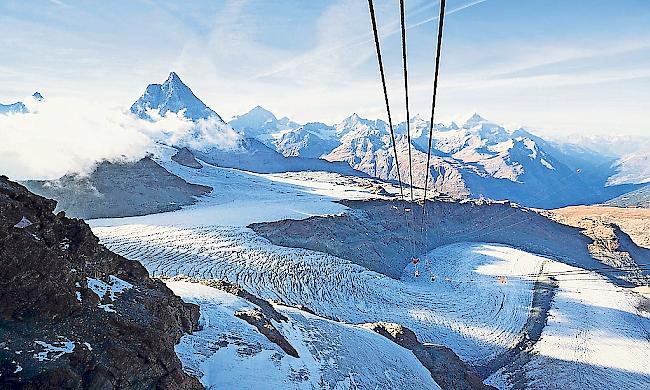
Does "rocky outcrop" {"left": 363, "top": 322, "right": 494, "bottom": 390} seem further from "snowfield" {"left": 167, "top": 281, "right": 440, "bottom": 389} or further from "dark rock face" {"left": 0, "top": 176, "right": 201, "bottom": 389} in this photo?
"dark rock face" {"left": 0, "top": 176, "right": 201, "bottom": 389}

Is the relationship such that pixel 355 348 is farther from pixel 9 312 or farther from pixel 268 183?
pixel 268 183

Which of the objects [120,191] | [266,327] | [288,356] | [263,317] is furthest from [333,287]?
[120,191]

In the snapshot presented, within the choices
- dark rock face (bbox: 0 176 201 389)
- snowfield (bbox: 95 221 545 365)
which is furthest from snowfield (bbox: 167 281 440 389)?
snowfield (bbox: 95 221 545 365)

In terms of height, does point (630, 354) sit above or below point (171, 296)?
below

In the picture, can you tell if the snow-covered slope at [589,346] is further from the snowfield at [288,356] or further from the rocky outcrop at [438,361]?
the snowfield at [288,356]

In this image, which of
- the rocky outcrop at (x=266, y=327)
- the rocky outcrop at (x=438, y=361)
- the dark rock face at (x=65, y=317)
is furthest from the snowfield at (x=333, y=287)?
the dark rock face at (x=65, y=317)

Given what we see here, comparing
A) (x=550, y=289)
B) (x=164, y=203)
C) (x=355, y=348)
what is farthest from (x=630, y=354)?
(x=164, y=203)
